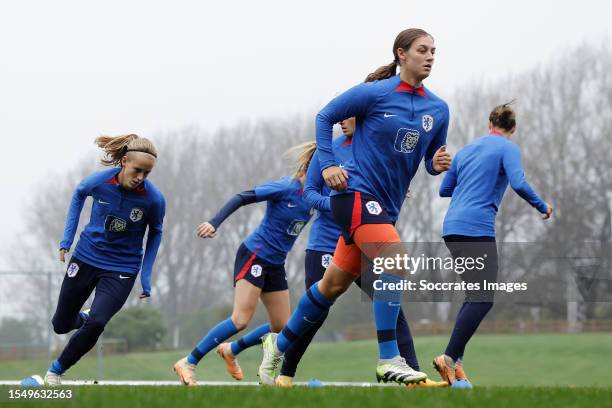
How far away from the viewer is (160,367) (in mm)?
31172

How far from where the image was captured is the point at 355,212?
6.57m

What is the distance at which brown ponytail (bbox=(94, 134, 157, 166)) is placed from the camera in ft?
28.1

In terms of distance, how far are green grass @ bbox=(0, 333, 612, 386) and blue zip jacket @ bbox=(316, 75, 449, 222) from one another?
55.6 feet

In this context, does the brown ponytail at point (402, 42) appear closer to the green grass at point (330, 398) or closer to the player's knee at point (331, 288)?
the player's knee at point (331, 288)

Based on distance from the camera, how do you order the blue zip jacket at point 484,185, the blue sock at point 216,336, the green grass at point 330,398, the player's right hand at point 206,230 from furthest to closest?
the blue sock at point 216,336, the player's right hand at point 206,230, the blue zip jacket at point 484,185, the green grass at point 330,398

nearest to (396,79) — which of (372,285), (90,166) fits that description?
(372,285)

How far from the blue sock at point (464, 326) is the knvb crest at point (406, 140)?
5.25ft

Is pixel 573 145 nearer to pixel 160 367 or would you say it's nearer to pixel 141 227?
pixel 160 367

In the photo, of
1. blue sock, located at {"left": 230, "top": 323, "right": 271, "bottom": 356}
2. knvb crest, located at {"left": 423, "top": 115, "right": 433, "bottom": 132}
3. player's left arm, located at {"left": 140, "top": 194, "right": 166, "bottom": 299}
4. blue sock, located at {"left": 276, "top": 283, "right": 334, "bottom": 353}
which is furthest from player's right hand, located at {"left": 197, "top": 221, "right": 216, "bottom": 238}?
knvb crest, located at {"left": 423, "top": 115, "right": 433, "bottom": 132}

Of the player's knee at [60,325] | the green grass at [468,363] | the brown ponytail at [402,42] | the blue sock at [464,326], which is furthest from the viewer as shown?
the green grass at [468,363]

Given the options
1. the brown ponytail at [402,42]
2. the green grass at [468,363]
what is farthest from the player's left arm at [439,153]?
the green grass at [468,363]

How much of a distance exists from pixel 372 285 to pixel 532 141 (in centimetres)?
3869

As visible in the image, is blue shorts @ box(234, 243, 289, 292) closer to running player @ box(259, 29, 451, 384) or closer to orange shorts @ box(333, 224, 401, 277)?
running player @ box(259, 29, 451, 384)

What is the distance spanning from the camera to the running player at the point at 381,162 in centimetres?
657
